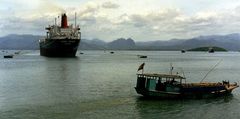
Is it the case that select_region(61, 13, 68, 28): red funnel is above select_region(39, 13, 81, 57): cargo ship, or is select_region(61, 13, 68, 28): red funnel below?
above

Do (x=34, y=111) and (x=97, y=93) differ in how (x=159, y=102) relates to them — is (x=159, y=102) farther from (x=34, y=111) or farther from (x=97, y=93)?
(x=34, y=111)

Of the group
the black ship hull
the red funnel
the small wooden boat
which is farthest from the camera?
the red funnel

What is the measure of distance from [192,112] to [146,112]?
4.42 m

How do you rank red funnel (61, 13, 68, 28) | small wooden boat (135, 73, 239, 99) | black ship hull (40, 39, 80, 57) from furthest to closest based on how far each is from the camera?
red funnel (61, 13, 68, 28), black ship hull (40, 39, 80, 57), small wooden boat (135, 73, 239, 99)

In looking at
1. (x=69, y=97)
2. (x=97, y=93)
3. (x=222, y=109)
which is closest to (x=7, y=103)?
(x=69, y=97)

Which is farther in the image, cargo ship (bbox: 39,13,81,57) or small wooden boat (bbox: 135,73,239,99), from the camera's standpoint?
cargo ship (bbox: 39,13,81,57)

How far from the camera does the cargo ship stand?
156 meters

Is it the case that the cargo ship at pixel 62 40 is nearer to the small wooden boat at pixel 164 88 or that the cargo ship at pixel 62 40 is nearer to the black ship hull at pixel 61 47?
the black ship hull at pixel 61 47

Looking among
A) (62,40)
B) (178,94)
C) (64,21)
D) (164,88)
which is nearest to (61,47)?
(62,40)

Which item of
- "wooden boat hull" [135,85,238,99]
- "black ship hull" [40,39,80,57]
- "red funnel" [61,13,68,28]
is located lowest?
"wooden boat hull" [135,85,238,99]

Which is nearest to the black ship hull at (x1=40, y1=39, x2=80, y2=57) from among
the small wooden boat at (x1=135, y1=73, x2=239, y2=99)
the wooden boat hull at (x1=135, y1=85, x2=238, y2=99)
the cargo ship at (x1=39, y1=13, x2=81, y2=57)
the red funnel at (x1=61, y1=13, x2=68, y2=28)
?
the cargo ship at (x1=39, y1=13, x2=81, y2=57)

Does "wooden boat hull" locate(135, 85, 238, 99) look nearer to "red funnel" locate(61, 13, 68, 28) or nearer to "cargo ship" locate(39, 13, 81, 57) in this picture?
"cargo ship" locate(39, 13, 81, 57)

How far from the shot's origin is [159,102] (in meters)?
43.7

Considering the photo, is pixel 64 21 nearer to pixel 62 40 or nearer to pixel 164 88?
pixel 62 40
